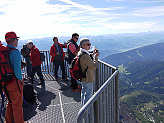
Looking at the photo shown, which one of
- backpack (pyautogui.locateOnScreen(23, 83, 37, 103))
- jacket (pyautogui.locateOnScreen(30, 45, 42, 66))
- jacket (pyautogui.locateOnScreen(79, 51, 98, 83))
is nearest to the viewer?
jacket (pyautogui.locateOnScreen(79, 51, 98, 83))

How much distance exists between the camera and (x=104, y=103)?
8.15 ft

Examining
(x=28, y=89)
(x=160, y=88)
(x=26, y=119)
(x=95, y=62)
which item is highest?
(x=95, y=62)

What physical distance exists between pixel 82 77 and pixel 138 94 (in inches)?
6419

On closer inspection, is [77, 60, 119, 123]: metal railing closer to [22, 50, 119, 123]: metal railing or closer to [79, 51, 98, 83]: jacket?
[22, 50, 119, 123]: metal railing

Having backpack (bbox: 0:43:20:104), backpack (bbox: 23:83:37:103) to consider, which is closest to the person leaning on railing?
backpack (bbox: 0:43:20:104)

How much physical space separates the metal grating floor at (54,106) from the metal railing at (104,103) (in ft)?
3.17

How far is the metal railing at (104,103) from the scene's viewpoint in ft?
6.04

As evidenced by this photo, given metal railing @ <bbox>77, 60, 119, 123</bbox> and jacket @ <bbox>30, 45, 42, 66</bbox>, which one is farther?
jacket @ <bbox>30, 45, 42, 66</bbox>

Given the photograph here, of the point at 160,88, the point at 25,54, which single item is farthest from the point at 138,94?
the point at 25,54

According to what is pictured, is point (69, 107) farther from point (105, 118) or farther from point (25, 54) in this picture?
point (25, 54)

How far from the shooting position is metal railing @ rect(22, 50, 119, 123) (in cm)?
184

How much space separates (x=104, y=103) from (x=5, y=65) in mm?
2152

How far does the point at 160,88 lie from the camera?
180750mm

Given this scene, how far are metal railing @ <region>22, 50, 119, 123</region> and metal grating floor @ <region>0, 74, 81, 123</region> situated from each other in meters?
0.97
